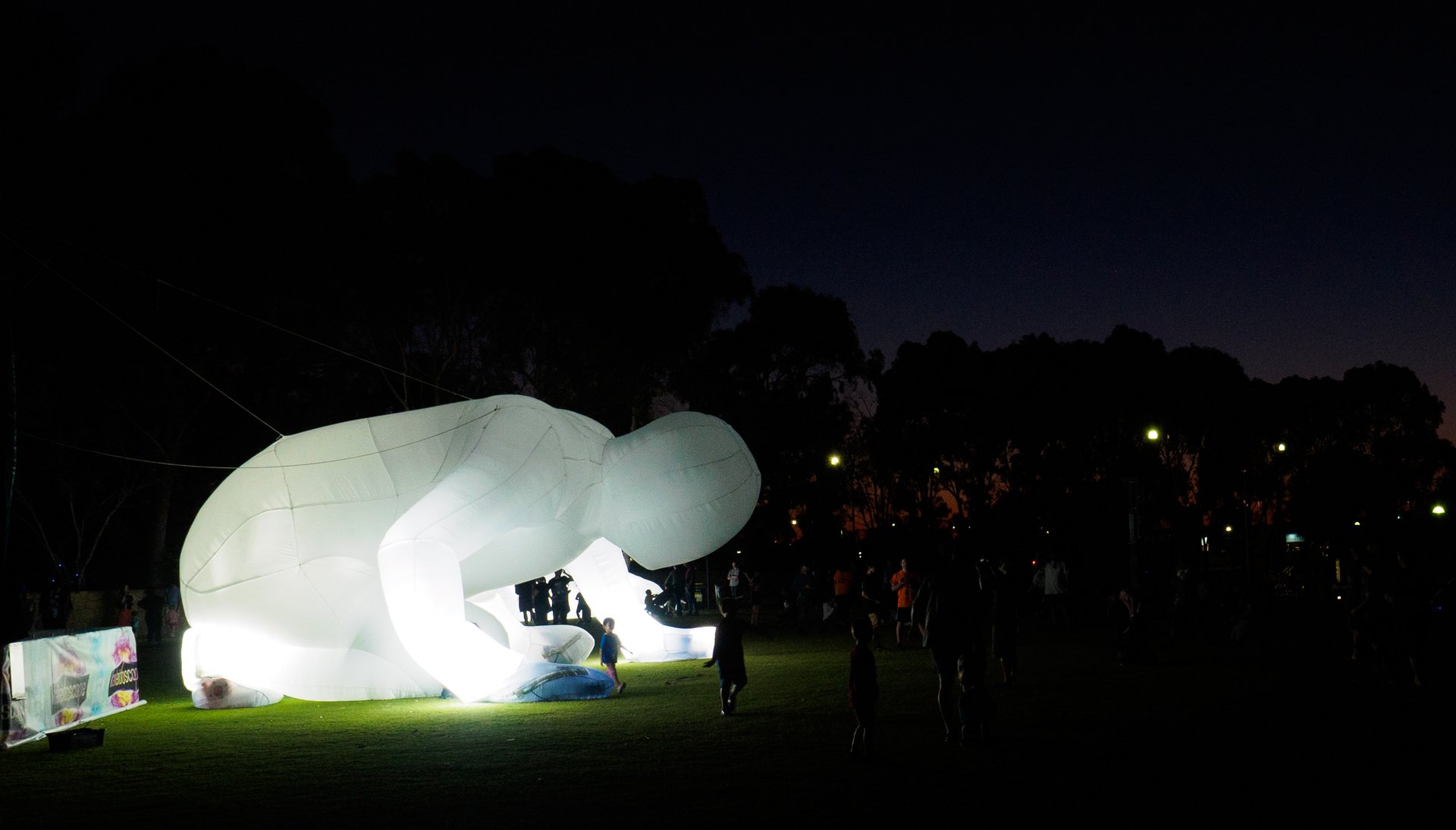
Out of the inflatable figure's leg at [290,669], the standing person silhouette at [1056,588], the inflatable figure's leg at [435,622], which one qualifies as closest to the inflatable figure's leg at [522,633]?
the inflatable figure's leg at [290,669]

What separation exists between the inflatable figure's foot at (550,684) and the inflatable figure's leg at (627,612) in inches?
208

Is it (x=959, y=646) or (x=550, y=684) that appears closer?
(x=959, y=646)

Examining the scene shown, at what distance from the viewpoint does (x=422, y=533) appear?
1384 centimetres

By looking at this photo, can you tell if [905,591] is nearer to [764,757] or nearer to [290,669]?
[290,669]

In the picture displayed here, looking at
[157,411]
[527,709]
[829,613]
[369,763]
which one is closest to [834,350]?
[829,613]

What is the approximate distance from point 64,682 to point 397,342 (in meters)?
19.7

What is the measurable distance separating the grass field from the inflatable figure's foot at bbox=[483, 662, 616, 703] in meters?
0.23

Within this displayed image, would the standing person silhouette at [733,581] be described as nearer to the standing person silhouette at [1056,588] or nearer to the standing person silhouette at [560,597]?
the standing person silhouette at [560,597]

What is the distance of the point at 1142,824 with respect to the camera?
6.96 metres

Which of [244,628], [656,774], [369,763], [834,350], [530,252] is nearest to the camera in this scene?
[656,774]

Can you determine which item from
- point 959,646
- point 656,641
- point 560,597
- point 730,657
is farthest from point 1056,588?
point 959,646

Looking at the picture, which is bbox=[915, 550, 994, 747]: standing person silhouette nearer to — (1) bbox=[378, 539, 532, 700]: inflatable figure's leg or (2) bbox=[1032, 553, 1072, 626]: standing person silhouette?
(1) bbox=[378, 539, 532, 700]: inflatable figure's leg

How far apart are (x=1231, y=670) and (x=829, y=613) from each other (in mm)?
11388

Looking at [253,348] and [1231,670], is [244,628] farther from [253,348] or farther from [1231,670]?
[253,348]
